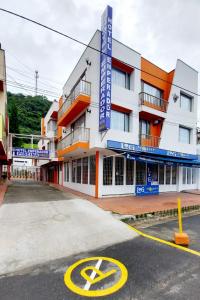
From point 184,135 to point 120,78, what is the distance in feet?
28.8

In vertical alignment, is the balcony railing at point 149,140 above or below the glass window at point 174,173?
above

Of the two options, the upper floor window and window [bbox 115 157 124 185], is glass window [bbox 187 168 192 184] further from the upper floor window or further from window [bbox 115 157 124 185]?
window [bbox 115 157 124 185]

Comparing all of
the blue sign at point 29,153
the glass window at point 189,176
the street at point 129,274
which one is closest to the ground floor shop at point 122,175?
the glass window at point 189,176

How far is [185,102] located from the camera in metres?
18.0

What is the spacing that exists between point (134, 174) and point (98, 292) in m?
11.7

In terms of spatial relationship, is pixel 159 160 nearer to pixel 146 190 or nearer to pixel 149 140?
pixel 149 140

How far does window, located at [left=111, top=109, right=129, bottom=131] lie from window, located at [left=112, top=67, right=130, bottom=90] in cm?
210

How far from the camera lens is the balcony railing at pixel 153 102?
→ 1414 centimetres

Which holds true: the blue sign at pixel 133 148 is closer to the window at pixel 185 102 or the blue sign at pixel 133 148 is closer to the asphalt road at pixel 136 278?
the window at pixel 185 102

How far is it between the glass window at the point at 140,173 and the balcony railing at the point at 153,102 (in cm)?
463

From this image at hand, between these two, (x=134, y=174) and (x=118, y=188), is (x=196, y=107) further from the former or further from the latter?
(x=118, y=188)

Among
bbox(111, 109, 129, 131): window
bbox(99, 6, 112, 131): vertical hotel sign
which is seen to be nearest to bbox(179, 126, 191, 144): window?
bbox(111, 109, 129, 131): window

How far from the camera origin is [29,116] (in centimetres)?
5538

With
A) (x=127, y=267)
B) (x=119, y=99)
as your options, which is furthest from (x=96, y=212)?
(x=119, y=99)
